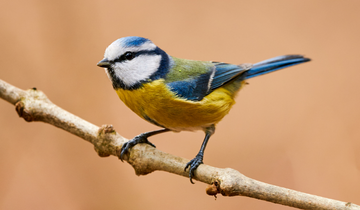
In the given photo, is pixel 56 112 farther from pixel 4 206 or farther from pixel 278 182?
pixel 278 182

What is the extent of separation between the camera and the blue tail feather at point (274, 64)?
1517mm

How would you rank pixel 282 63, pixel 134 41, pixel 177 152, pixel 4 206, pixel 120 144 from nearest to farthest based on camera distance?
pixel 134 41
pixel 120 144
pixel 282 63
pixel 4 206
pixel 177 152

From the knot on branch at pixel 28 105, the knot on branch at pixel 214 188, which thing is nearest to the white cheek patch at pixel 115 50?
the knot on branch at pixel 28 105

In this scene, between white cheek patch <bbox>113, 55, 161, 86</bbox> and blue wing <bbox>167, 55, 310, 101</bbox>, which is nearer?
white cheek patch <bbox>113, 55, 161, 86</bbox>

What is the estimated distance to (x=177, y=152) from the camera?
5.95ft

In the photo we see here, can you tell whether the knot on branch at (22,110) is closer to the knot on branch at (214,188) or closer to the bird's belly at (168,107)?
the bird's belly at (168,107)

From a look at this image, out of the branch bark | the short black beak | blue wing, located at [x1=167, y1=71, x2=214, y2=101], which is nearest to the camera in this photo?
the branch bark

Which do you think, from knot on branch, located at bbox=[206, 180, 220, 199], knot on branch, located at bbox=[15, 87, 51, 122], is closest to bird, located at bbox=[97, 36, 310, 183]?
knot on branch, located at bbox=[206, 180, 220, 199]

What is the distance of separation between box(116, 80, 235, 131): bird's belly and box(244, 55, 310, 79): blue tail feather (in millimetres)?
343

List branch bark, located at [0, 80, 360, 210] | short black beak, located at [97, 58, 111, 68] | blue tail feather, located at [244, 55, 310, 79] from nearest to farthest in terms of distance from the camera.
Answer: branch bark, located at [0, 80, 360, 210] → short black beak, located at [97, 58, 111, 68] → blue tail feather, located at [244, 55, 310, 79]

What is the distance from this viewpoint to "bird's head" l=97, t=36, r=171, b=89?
111cm

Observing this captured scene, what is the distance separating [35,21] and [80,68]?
1.24 feet

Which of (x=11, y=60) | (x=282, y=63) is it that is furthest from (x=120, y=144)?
(x=11, y=60)

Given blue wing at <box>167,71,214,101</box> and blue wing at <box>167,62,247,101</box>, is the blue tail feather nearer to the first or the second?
blue wing at <box>167,62,247,101</box>
